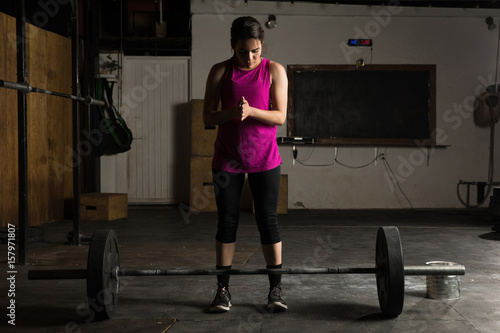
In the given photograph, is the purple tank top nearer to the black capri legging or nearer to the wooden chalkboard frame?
the black capri legging

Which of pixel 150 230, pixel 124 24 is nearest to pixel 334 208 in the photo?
pixel 150 230

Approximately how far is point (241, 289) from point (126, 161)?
4.64m

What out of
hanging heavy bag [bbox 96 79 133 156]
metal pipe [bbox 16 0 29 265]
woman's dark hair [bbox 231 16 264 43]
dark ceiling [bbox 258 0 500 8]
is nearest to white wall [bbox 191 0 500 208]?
dark ceiling [bbox 258 0 500 8]

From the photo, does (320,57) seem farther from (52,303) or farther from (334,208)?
(52,303)

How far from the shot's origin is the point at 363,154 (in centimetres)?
687

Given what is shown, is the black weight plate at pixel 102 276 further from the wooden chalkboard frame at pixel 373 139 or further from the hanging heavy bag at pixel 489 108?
the hanging heavy bag at pixel 489 108

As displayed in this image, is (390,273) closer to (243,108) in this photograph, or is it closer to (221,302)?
(221,302)

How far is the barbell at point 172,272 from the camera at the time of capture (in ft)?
6.82

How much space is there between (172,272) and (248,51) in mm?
923

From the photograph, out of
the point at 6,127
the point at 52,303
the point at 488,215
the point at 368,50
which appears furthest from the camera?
the point at 368,50

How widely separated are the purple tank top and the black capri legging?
38 millimetres

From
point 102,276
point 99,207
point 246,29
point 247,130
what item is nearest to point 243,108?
point 247,130

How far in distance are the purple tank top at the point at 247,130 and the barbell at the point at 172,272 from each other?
0.43 meters

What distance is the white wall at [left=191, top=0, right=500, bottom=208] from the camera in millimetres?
6844
